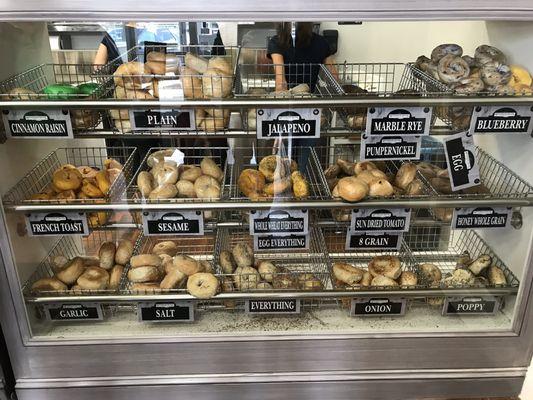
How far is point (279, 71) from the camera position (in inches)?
62.5

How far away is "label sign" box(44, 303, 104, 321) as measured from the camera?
1.66 m

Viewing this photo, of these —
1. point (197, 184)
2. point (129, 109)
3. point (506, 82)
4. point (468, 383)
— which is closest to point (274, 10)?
point (129, 109)

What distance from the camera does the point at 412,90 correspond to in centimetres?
153

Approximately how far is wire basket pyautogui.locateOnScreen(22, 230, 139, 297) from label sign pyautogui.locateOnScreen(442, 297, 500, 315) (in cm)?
113

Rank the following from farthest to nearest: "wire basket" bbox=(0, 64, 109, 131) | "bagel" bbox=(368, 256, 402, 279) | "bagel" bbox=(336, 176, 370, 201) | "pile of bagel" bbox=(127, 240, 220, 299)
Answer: "bagel" bbox=(368, 256, 402, 279) < "pile of bagel" bbox=(127, 240, 220, 299) < "bagel" bbox=(336, 176, 370, 201) < "wire basket" bbox=(0, 64, 109, 131)

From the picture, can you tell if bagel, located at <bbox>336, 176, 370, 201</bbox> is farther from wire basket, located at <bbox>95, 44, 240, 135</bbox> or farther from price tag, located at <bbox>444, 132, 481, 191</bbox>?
wire basket, located at <bbox>95, 44, 240, 135</bbox>

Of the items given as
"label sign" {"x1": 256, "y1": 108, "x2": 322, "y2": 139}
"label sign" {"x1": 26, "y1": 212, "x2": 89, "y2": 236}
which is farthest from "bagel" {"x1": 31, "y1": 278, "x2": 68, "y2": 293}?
"label sign" {"x1": 256, "y1": 108, "x2": 322, "y2": 139}

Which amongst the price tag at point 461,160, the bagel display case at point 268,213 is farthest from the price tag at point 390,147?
the price tag at point 461,160

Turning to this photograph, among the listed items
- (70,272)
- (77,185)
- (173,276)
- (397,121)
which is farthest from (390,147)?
(70,272)

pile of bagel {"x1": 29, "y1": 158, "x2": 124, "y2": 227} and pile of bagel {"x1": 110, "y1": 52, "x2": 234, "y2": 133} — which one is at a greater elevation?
pile of bagel {"x1": 110, "y1": 52, "x2": 234, "y2": 133}

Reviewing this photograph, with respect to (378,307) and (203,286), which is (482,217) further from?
(203,286)

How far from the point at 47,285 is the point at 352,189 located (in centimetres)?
103

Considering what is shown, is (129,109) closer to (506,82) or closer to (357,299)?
(357,299)

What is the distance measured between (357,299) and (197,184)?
664 millimetres
